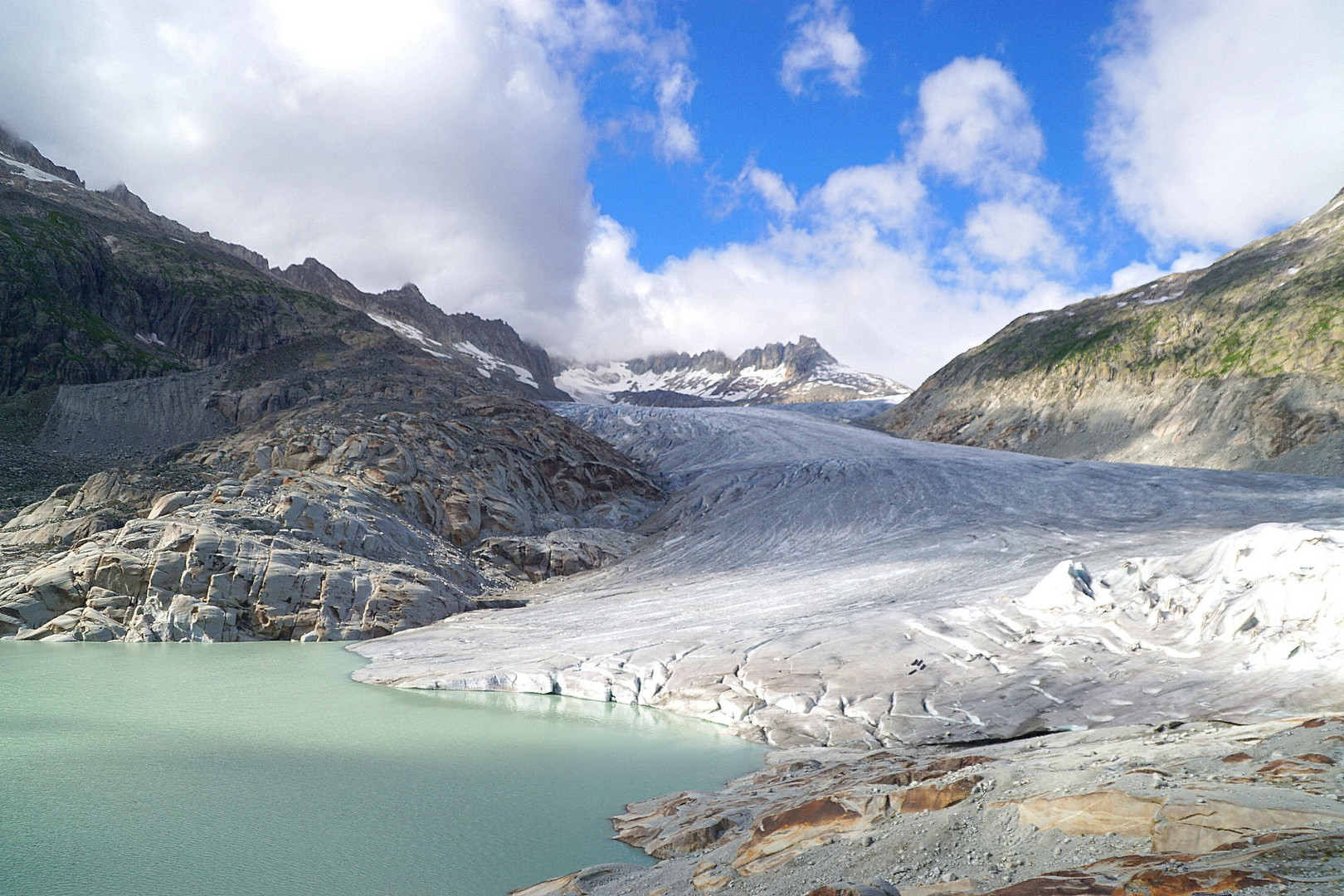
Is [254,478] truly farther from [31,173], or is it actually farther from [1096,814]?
[31,173]

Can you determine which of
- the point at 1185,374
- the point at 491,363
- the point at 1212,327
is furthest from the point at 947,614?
the point at 491,363

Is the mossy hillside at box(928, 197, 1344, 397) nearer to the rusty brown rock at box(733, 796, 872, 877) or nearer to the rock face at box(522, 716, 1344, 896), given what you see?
the rock face at box(522, 716, 1344, 896)

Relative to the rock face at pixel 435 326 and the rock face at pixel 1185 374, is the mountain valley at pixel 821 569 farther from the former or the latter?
the rock face at pixel 435 326

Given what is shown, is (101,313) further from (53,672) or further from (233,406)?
(53,672)

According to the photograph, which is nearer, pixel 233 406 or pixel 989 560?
pixel 989 560

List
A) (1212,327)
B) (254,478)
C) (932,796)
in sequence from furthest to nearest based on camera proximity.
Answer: (1212,327) < (254,478) < (932,796)

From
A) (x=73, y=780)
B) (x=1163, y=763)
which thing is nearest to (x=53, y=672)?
(x=73, y=780)

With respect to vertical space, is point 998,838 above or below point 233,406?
below
